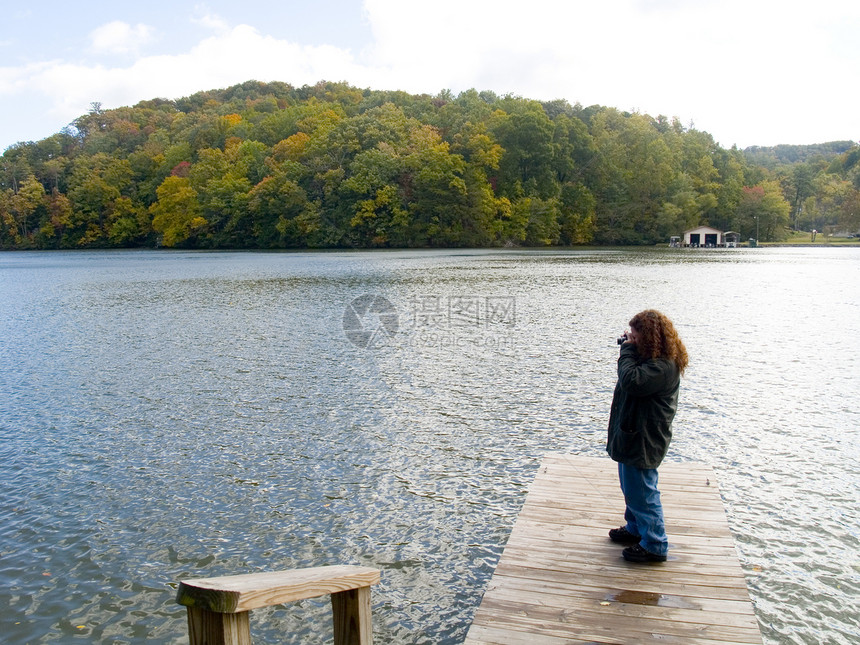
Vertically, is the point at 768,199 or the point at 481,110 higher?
the point at 481,110

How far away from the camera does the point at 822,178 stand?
12181cm

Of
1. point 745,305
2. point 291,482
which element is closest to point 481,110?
point 745,305

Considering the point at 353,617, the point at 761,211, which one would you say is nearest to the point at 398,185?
the point at 761,211

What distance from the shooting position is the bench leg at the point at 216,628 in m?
2.44

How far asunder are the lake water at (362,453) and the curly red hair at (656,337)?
7.88 ft

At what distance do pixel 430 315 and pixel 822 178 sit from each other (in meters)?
125

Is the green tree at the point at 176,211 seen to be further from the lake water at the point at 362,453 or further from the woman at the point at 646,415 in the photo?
the woman at the point at 646,415

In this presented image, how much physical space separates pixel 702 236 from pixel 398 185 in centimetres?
4283

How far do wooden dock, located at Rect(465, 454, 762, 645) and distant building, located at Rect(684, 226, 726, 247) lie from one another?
93.0m

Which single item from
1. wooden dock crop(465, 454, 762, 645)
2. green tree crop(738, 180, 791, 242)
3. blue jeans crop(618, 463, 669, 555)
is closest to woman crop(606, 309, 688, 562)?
blue jeans crop(618, 463, 669, 555)

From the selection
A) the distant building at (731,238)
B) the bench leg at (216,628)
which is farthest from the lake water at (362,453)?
the distant building at (731,238)

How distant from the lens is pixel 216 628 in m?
2.45

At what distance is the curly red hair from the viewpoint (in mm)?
4859

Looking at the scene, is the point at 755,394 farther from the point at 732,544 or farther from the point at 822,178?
the point at 822,178
